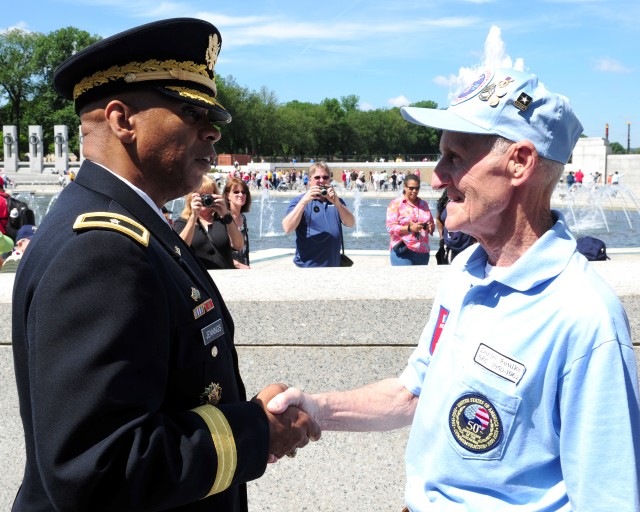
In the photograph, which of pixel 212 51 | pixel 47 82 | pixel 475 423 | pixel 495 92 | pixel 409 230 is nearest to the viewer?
pixel 475 423

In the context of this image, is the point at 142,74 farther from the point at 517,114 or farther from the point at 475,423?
the point at 475,423

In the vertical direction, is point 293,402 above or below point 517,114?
below

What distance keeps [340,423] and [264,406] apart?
0.44 m

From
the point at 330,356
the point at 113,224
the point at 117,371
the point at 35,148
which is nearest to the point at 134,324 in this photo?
the point at 117,371

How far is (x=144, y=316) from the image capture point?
1643 millimetres

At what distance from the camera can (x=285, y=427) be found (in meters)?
2.04

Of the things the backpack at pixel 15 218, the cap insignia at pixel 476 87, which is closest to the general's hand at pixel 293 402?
the cap insignia at pixel 476 87

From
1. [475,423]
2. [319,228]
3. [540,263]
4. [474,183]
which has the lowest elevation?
[319,228]

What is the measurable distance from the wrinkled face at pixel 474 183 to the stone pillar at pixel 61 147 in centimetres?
7882

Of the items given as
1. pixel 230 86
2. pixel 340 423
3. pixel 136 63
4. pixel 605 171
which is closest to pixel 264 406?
pixel 340 423

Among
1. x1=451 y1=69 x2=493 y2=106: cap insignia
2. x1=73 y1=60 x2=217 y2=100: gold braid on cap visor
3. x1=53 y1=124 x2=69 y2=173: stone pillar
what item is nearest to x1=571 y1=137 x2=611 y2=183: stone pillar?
x1=451 y1=69 x2=493 y2=106: cap insignia

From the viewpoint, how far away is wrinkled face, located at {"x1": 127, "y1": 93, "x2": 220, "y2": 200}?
1940mm

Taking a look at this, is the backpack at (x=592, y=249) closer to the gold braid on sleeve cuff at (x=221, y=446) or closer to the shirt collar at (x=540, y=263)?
the shirt collar at (x=540, y=263)

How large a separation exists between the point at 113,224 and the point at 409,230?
660 cm
